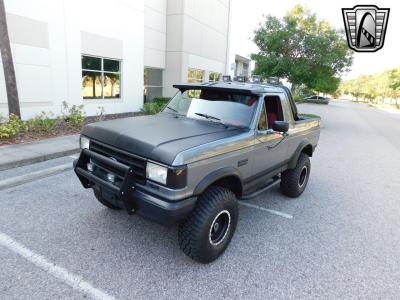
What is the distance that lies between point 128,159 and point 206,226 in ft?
3.57

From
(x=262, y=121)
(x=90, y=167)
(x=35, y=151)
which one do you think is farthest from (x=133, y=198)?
(x=35, y=151)

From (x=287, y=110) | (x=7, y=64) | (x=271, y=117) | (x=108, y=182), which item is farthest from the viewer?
(x=7, y=64)

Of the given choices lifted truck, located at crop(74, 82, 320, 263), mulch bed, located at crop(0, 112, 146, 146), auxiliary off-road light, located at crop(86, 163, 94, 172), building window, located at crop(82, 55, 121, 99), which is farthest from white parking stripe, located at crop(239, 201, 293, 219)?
building window, located at crop(82, 55, 121, 99)

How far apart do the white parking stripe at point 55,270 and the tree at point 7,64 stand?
20.7 ft

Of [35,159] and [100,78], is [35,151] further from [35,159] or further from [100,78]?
[100,78]

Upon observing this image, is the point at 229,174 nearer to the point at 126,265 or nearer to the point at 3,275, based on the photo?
the point at 126,265

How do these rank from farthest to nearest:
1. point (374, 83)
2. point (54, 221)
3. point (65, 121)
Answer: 1. point (374, 83)
2. point (65, 121)
3. point (54, 221)

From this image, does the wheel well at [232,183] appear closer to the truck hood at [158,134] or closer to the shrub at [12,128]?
the truck hood at [158,134]

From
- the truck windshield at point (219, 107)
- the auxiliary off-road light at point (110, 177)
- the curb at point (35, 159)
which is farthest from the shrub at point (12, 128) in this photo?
the auxiliary off-road light at point (110, 177)

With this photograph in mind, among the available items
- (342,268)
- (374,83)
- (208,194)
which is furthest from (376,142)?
(374,83)

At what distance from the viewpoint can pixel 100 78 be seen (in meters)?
13.4

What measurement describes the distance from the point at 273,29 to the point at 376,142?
918 cm

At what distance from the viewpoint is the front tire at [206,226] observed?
120 inches

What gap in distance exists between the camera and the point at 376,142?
12.8 meters
